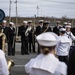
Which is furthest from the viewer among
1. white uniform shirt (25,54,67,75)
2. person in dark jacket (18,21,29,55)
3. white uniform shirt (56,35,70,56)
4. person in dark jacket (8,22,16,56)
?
person in dark jacket (18,21,29,55)

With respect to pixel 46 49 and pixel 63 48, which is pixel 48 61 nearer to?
pixel 46 49

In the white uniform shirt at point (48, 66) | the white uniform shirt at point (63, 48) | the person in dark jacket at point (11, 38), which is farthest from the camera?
the person in dark jacket at point (11, 38)

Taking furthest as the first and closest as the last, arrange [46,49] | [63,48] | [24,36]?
[24,36]
[63,48]
[46,49]

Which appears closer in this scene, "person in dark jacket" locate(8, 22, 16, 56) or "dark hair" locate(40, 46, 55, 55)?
"dark hair" locate(40, 46, 55, 55)

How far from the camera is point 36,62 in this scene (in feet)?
16.7

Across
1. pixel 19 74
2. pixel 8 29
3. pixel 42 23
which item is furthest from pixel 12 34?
pixel 19 74

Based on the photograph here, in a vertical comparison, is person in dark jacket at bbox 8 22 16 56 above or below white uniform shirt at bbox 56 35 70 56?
below

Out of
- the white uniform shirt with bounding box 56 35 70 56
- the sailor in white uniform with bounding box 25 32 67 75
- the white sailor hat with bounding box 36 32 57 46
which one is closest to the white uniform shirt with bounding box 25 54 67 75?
the sailor in white uniform with bounding box 25 32 67 75

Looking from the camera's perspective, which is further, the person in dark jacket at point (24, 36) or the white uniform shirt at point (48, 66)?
the person in dark jacket at point (24, 36)

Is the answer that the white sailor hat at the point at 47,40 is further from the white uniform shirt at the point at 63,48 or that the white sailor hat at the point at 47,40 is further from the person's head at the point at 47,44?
the white uniform shirt at the point at 63,48

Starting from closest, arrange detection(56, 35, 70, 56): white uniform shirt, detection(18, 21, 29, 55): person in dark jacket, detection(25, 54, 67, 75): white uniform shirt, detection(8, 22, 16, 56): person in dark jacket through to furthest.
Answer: detection(25, 54, 67, 75): white uniform shirt < detection(56, 35, 70, 56): white uniform shirt < detection(8, 22, 16, 56): person in dark jacket < detection(18, 21, 29, 55): person in dark jacket

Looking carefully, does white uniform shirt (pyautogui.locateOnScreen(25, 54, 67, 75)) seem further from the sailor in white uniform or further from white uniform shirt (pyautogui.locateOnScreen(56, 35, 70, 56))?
white uniform shirt (pyautogui.locateOnScreen(56, 35, 70, 56))

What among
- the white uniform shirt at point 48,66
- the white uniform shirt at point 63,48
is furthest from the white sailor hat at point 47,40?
the white uniform shirt at point 63,48

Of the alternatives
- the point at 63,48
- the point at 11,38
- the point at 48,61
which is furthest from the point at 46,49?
the point at 11,38
